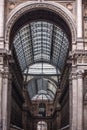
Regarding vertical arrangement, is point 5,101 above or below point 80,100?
below

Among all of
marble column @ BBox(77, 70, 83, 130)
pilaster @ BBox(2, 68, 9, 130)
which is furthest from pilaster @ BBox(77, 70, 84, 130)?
pilaster @ BBox(2, 68, 9, 130)

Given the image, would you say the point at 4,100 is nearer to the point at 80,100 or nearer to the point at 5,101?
the point at 5,101

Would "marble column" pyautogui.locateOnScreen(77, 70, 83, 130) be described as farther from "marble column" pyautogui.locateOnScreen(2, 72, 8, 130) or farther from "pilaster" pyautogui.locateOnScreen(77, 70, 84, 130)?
"marble column" pyautogui.locateOnScreen(2, 72, 8, 130)

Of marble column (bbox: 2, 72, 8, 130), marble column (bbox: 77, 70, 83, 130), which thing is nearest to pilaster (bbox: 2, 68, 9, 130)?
marble column (bbox: 2, 72, 8, 130)

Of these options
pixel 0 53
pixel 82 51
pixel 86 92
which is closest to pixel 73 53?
pixel 82 51

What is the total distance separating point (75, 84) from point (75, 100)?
1.60 metres

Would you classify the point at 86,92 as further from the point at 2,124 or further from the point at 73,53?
the point at 2,124

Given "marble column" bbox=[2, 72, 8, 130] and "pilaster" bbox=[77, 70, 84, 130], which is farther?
"marble column" bbox=[2, 72, 8, 130]

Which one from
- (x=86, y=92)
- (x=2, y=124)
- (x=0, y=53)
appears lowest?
(x=2, y=124)

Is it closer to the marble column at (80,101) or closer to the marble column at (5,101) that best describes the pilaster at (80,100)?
the marble column at (80,101)

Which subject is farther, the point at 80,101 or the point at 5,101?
the point at 5,101

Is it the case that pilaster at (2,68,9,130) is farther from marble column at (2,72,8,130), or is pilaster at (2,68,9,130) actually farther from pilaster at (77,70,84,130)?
pilaster at (77,70,84,130)

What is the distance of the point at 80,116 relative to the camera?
48250 mm

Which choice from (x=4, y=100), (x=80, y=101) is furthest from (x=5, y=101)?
(x=80, y=101)
